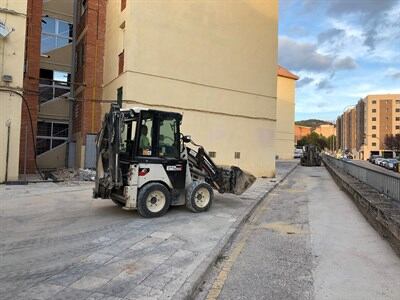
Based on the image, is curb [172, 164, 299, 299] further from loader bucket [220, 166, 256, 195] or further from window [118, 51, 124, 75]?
window [118, 51, 124, 75]

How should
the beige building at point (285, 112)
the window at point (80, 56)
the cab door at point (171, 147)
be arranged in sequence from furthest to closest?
the beige building at point (285, 112) < the window at point (80, 56) < the cab door at point (171, 147)

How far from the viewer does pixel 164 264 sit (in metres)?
6.45

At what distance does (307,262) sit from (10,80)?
15061 mm

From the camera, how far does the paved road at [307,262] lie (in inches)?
222

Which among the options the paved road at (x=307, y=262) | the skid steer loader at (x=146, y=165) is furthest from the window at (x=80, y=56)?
the paved road at (x=307, y=262)

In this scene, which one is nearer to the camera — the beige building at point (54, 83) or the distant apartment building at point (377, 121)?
the beige building at point (54, 83)

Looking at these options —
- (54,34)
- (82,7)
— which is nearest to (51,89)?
(54,34)

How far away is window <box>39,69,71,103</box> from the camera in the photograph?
26.1m

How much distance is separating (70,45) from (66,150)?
6.99 m

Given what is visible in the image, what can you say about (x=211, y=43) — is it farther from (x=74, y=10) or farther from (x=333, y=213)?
(x=333, y=213)

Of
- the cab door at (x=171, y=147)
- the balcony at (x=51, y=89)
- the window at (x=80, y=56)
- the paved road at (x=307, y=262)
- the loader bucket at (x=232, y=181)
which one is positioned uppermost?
the window at (x=80, y=56)

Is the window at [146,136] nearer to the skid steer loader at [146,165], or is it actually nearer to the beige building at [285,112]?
the skid steer loader at [146,165]

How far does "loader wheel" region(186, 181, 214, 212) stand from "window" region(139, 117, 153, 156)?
5.33 feet

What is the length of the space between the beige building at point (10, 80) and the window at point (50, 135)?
826 centimetres
